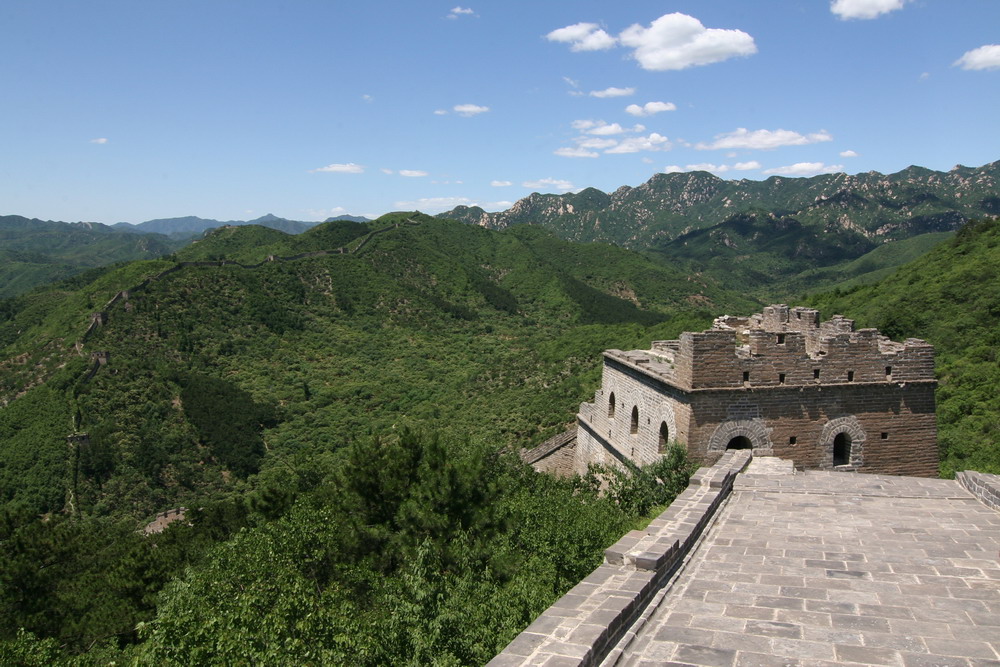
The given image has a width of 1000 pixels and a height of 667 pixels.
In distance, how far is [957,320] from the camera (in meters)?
28.5

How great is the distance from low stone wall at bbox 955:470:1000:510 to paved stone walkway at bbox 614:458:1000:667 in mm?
130

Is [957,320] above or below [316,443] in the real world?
above

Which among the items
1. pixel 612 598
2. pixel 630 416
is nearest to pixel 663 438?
pixel 630 416

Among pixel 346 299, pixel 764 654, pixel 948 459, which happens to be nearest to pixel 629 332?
pixel 948 459

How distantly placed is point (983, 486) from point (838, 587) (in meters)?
5.01

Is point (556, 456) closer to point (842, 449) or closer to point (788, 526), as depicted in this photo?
point (842, 449)

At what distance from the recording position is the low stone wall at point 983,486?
31.3 feet

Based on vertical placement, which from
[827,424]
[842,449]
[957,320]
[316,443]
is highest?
[957,320]

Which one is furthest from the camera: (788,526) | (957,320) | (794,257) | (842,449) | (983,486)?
(794,257)

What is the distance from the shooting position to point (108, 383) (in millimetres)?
46188

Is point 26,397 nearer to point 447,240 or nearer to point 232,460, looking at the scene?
point 232,460

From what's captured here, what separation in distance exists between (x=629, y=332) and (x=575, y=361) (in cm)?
468

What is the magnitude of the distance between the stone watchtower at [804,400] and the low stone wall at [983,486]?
3.47m

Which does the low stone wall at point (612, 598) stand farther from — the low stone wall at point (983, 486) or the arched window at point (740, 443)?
the arched window at point (740, 443)
